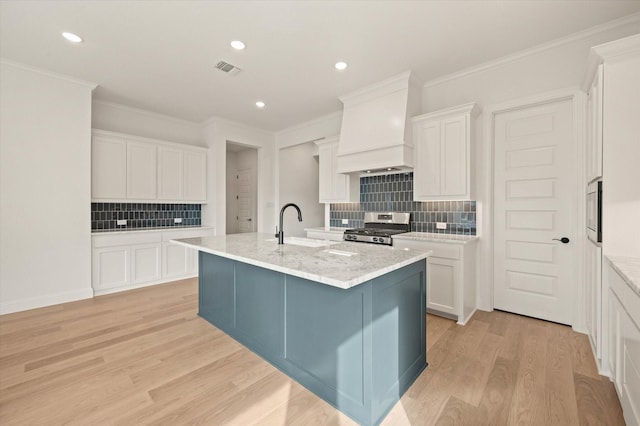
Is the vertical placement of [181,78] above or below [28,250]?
above

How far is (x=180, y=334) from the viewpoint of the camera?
2742 mm

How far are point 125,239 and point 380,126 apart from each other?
13.0ft

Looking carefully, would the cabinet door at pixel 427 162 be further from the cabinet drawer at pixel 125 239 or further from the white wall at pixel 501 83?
the cabinet drawer at pixel 125 239

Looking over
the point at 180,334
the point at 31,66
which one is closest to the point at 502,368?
the point at 180,334

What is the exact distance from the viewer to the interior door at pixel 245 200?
6.88m

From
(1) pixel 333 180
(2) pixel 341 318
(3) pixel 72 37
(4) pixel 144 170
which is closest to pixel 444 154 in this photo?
(1) pixel 333 180

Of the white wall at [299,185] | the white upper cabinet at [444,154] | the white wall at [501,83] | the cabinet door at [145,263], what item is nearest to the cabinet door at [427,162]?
the white upper cabinet at [444,154]

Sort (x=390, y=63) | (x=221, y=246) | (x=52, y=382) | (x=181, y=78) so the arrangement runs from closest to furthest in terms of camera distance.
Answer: (x=52, y=382), (x=221, y=246), (x=390, y=63), (x=181, y=78)

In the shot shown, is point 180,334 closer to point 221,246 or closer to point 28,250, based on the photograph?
point 221,246

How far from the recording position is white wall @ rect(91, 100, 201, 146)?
4441 mm

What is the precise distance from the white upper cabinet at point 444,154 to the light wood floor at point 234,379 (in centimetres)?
148

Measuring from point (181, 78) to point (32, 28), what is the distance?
134 centimetres

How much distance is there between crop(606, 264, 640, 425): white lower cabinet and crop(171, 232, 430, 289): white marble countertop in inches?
39.2

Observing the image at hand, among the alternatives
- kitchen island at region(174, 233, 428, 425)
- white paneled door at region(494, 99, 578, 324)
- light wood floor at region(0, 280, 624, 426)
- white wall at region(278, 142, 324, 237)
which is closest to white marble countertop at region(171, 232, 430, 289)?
kitchen island at region(174, 233, 428, 425)
